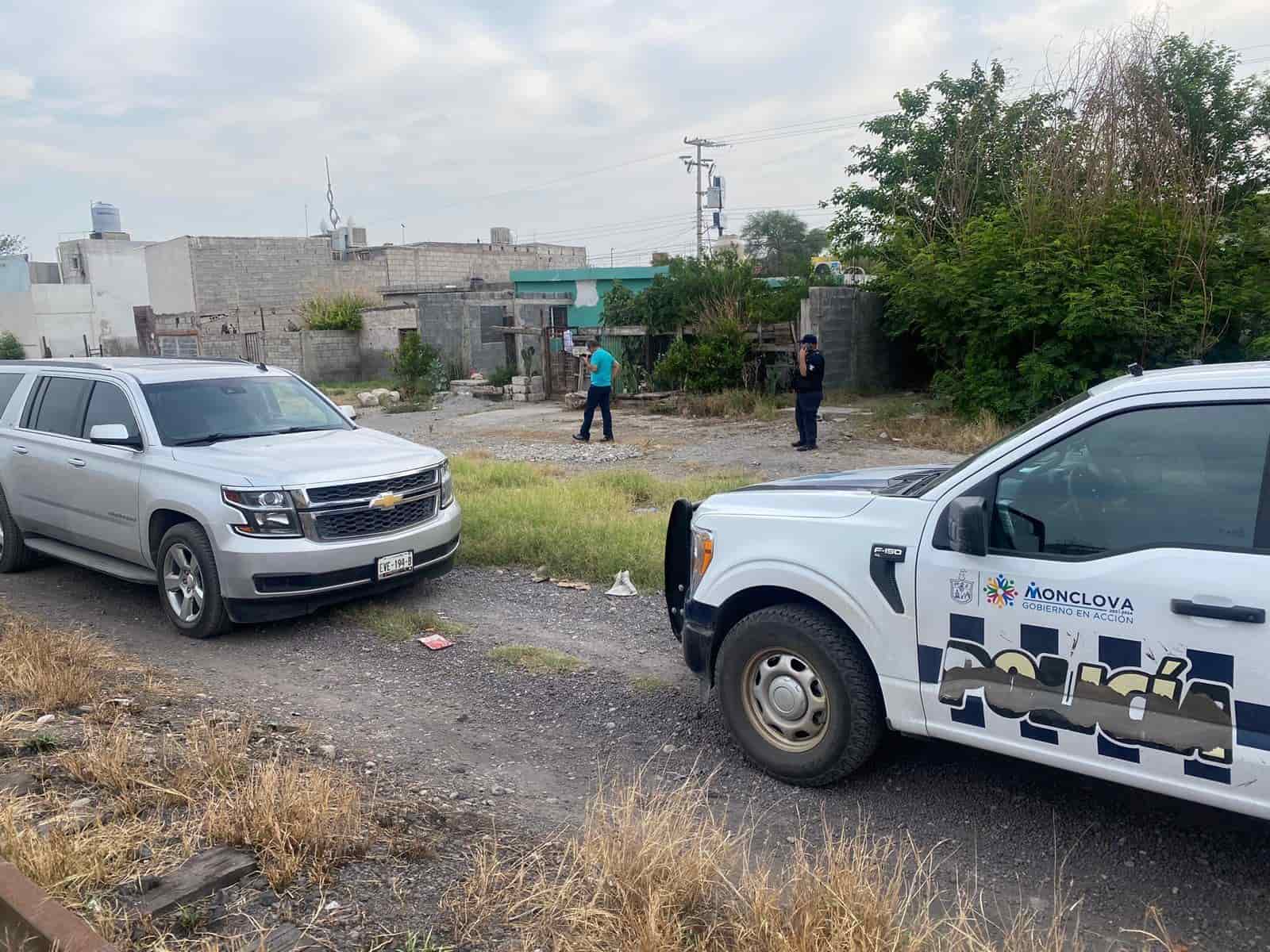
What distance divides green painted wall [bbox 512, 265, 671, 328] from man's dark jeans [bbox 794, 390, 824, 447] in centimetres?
1643

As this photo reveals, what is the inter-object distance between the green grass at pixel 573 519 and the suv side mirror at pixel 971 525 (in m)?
4.15

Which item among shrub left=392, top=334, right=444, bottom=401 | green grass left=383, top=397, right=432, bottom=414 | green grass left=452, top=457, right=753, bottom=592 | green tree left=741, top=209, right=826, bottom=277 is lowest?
green grass left=452, top=457, right=753, bottom=592

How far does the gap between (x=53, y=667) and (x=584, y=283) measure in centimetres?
2729

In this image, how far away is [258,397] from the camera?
303 inches

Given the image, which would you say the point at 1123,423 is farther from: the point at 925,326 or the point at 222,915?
the point at 925,326

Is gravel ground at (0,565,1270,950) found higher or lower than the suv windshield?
lower

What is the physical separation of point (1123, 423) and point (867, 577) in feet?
3.52

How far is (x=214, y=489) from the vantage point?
6.30 m

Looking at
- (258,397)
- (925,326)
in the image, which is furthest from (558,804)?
(925,326)

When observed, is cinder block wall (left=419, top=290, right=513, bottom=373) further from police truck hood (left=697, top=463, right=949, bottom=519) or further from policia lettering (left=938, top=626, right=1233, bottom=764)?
policia lettering (left=938, top=626, right=1233, bottom=764)

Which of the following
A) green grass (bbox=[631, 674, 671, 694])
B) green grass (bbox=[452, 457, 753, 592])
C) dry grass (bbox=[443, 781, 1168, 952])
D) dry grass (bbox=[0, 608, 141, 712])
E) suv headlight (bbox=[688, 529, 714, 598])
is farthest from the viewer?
green grass (bbox=[452, 457, 753, 592])

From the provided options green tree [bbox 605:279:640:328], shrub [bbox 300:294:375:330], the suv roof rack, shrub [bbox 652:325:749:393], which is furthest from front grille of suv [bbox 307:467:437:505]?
shrub [bbox 300:294:375:330]

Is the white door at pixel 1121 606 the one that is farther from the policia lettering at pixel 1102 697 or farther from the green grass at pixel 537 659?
the green grass at pixel 537 659

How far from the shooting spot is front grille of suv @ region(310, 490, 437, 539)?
6.39 m
